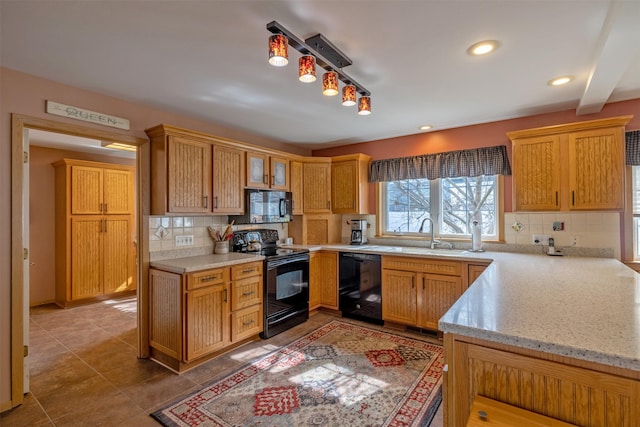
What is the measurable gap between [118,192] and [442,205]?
4884mm

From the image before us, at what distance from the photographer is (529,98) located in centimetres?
276

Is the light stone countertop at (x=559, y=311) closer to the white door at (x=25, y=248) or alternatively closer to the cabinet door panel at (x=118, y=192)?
the white door at (x=25, y=248)

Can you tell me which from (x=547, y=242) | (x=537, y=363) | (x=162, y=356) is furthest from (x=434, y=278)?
(x=162, y=356)

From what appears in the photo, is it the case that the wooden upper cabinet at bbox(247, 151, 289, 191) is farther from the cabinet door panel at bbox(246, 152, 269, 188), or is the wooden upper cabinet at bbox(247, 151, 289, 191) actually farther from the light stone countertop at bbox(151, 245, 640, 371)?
the light stone countertop at bbox(151, 245, 640, 371)

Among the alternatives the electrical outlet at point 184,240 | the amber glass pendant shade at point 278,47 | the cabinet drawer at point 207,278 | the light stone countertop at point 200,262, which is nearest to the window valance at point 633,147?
the amber glass pendant shade at point 278,47

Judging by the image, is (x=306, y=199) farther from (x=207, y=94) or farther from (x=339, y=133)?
(x=207, y=94)

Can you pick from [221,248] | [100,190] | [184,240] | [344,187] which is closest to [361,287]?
[344,187]

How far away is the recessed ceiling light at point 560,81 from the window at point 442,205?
4.02 ft

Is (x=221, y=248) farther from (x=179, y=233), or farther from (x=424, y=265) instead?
(x=424, y=265)

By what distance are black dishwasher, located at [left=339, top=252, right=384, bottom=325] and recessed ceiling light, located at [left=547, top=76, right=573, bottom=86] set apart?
2276mm

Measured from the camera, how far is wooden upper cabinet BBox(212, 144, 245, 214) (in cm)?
313

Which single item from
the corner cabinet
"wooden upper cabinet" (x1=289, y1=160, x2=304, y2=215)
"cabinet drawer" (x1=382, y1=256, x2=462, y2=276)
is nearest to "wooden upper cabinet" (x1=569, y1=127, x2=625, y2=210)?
the corner cabinet

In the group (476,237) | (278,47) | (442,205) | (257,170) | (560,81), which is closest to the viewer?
(278,47)

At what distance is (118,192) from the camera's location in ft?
15.7
